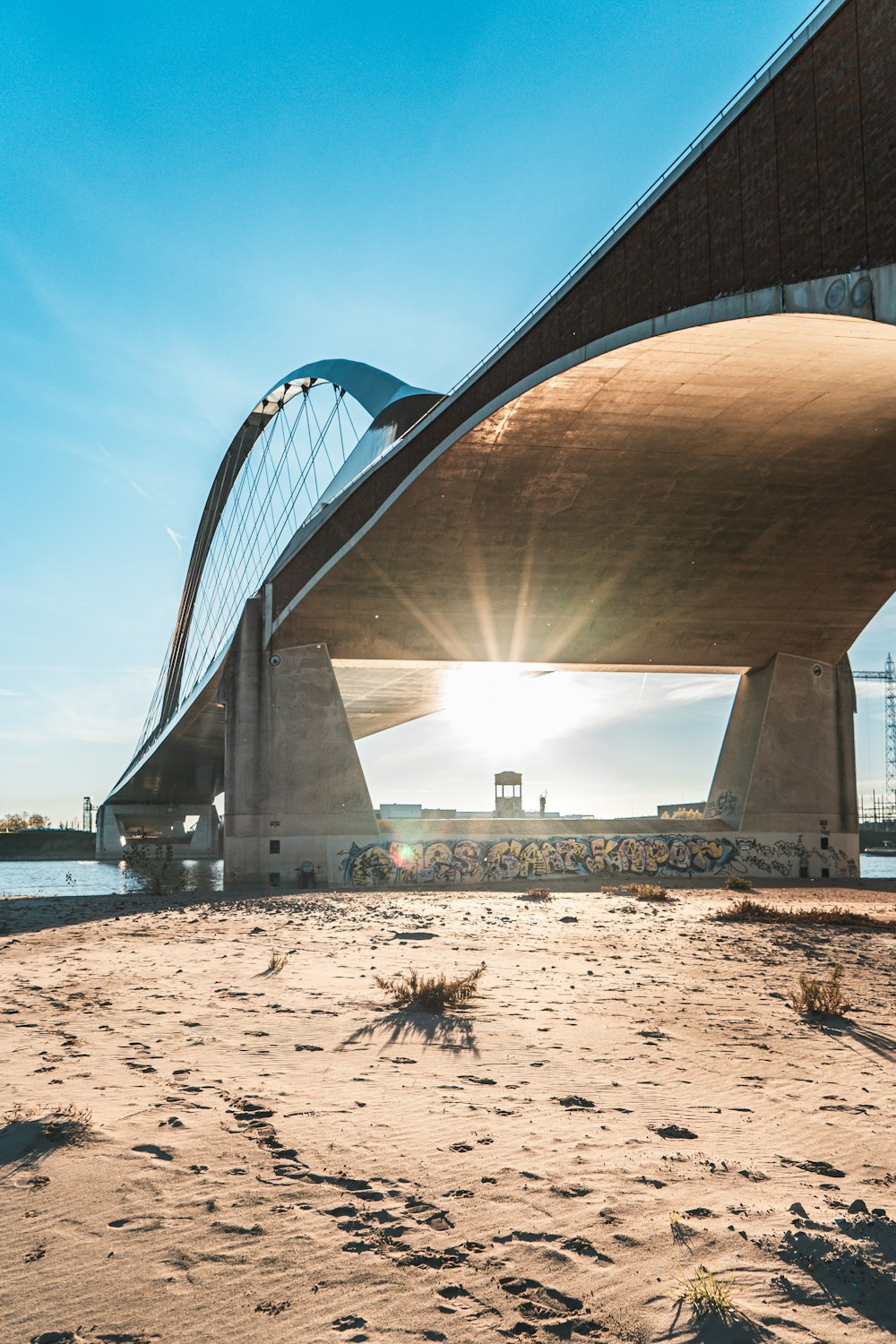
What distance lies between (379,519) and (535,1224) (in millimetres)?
31485

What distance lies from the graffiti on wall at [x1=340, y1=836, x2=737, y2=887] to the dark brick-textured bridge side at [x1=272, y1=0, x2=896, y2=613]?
2518 cm

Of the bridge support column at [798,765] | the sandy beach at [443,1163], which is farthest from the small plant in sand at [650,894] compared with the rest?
the sandy beach at [443,1163]

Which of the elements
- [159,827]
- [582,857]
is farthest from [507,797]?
[159,827]

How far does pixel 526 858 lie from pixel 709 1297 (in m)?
39.3

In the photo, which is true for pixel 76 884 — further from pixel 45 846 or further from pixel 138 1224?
pixel 45 846

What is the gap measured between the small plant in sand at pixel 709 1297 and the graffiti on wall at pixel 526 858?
36537 millimetres

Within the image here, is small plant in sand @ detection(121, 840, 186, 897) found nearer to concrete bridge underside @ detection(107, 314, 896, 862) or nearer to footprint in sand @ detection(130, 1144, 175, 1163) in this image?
concrete bridge underside @ detection(107, 314, 896, 862)

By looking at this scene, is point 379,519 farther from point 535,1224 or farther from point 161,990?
point 535,1224

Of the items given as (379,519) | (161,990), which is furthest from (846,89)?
(379,519)

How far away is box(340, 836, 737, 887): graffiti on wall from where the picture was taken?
41344mm

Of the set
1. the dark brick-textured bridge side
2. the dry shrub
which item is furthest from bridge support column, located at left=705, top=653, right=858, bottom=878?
the dark brick-textured bridge side

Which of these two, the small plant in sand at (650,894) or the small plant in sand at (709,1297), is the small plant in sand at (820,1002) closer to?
the small plant in sand at (709,1297)

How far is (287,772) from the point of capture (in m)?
41.2

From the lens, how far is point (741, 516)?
36812mm
